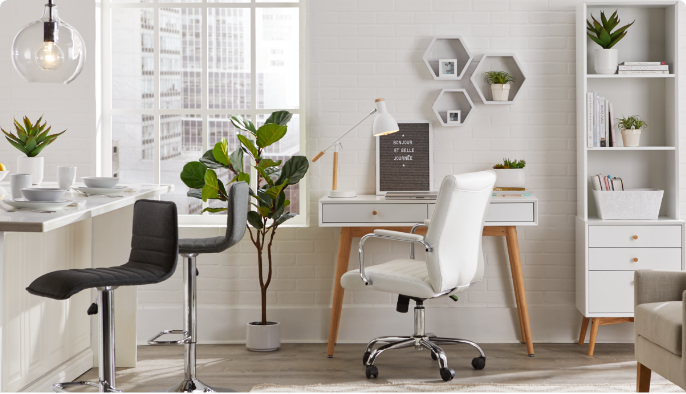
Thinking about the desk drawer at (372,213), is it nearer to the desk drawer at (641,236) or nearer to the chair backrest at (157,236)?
the desk drawer at (641,236)

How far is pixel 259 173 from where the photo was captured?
3.71 m

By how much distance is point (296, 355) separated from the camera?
3711mm

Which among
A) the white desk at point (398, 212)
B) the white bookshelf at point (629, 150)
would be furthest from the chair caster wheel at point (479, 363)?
the white bookshelf at point (629, 150)

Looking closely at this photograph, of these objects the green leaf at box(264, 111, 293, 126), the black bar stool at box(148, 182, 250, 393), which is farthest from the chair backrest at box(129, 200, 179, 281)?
the green leaf at box(264, 111, 293, 126)

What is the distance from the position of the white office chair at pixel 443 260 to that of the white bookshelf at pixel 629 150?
81cm

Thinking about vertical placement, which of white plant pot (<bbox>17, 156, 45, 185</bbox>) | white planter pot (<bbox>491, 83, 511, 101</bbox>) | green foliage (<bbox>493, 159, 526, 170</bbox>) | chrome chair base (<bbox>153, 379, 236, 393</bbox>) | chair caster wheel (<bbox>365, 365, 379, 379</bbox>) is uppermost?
white planter pot (<bbox>491, 83, 511, 101</bbox>)

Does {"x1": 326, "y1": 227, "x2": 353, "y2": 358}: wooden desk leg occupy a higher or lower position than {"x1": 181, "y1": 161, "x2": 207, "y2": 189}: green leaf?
lower

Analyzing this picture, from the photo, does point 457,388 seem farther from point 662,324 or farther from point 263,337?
point 263,337

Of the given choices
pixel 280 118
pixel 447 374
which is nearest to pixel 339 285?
pixel 447 374

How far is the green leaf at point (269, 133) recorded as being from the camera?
3.60 meters

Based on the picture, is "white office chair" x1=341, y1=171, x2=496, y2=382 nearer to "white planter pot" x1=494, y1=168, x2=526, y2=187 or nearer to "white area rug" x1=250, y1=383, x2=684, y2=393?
"white area rug" x1=250, y1=383, x2=684, y2=393

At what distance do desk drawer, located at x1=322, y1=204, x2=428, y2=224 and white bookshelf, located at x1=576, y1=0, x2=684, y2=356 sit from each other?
1011mm

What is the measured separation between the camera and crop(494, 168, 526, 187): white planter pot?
382 cm

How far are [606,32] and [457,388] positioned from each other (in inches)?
88.3
